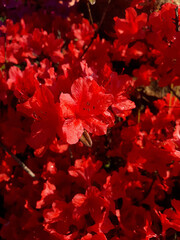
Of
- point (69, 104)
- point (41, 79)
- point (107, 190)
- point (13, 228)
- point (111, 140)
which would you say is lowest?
point (13, 228)

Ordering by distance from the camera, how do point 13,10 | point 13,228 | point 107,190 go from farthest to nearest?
point 13,10, point 13,228, point 107,190

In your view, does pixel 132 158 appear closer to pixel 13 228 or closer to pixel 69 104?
pixel 69 104

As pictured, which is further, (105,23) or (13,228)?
(105,23)

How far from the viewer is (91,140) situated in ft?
3.02

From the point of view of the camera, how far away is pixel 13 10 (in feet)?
6.36

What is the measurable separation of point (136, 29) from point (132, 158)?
561 mm

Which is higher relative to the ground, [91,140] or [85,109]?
[85,109]

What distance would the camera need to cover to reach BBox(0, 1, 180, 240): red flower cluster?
81 cm

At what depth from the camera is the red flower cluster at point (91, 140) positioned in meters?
0.81

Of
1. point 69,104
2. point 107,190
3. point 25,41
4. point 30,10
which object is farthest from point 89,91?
point 30,10

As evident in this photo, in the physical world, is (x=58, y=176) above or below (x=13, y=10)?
below

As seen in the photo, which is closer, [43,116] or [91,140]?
[43,116]

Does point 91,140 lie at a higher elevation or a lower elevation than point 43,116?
lower

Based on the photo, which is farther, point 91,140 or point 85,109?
point 91,140
